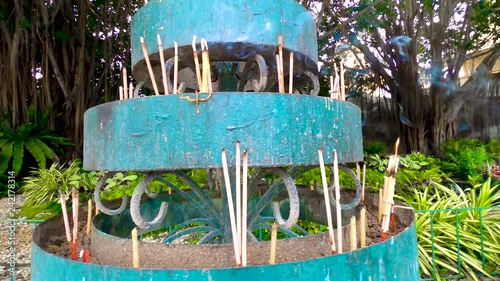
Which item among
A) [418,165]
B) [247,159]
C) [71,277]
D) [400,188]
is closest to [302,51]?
[247,159]

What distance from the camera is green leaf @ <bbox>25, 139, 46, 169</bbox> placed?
638cm

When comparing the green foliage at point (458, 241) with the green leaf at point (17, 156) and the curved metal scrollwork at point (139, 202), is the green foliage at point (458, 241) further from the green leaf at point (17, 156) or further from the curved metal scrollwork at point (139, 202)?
the green leaf at point (17, 156)

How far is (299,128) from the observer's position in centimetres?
117

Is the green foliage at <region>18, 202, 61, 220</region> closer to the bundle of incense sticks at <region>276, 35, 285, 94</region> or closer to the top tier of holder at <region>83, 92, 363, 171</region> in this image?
the top tier of holder at <region>83, 92, 363, 171</region>

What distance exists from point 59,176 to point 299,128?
580 cm

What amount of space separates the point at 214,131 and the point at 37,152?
20.9 feet

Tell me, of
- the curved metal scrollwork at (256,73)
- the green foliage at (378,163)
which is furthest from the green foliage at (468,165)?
the curved metal scrollwork at (256,73)

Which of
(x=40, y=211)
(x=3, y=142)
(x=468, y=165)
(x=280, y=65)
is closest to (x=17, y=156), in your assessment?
(x=3, y=142)

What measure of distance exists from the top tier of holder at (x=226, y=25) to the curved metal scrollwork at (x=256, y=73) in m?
0.06

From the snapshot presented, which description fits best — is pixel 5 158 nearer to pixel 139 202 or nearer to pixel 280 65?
pixel 139 202

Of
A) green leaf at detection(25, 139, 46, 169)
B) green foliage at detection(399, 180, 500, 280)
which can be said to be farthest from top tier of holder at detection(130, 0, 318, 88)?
green leaf at detection(25, 139, 46, 169)

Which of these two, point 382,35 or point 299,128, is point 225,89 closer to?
point 299,128

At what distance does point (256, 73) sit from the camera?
200 centimetres

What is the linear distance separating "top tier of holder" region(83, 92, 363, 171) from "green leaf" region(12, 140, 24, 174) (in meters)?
5.99
